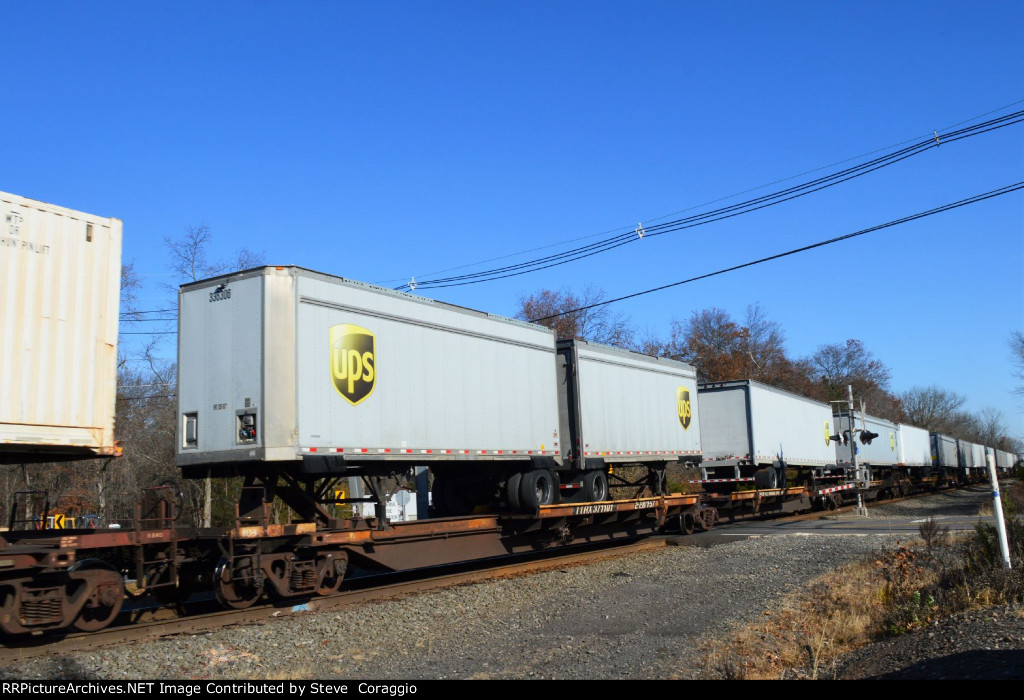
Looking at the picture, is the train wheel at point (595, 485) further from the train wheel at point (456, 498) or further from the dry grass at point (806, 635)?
the dry grass at point (806, 635)

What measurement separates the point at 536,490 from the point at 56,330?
8432 millimetres

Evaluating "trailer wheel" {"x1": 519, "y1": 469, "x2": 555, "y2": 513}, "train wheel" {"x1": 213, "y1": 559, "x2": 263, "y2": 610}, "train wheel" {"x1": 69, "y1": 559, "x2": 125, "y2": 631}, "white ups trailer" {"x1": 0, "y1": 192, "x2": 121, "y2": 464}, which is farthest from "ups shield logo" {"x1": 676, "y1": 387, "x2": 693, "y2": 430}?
"white ups trailer" {"x1": 0, "y1": 192, "x2": 121, "y2": 464}

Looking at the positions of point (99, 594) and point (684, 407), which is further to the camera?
point (684, 407)

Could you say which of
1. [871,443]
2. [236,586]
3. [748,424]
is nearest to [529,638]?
[236,586]

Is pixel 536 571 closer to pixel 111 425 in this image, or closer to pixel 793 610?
pixel 793 610

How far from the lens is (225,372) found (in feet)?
34.7

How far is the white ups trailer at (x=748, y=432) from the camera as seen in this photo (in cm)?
2245

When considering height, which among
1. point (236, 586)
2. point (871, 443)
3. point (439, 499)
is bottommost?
point (236, 586)

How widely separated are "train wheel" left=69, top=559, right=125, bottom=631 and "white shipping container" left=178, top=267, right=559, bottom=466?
6.51 ft

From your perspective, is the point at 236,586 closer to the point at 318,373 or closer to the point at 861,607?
the point at 318,373

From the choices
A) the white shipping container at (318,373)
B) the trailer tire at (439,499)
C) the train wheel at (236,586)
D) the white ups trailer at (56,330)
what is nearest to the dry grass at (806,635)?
the white shipping container at (318,373)

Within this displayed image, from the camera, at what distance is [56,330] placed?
8094mm

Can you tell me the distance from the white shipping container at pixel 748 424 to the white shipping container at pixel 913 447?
1623 centimetres

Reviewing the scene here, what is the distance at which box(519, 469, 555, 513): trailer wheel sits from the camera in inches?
560
